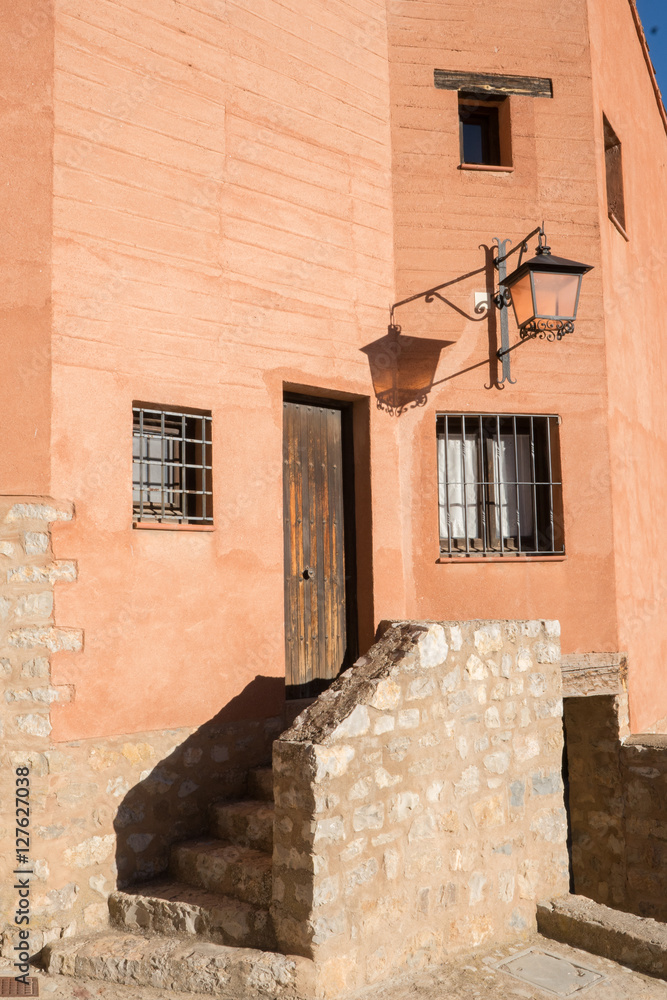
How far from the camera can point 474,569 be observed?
689cm

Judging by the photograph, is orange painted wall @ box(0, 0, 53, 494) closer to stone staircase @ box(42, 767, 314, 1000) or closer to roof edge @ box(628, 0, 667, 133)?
stone staircase @ box(42, 767, 314, 1000)

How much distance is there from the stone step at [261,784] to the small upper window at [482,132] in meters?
5.21

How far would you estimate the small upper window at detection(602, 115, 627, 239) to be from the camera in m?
8.23

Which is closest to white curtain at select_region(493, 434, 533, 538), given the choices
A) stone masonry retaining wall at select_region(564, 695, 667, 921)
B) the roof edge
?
stone masonry retaining wall at select_region(564, 695, 667, 921)

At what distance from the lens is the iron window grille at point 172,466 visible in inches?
217

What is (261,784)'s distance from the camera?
17.8 ft

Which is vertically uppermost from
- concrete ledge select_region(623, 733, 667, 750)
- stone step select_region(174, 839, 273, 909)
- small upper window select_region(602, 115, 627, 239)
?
small upper window select_region(602, 115, 627, 239)

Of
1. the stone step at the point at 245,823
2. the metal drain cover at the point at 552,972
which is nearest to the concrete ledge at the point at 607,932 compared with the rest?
the metal drain cover at the point at 552,972

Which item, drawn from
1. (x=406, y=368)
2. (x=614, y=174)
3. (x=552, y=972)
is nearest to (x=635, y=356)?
(x=614, y=174)

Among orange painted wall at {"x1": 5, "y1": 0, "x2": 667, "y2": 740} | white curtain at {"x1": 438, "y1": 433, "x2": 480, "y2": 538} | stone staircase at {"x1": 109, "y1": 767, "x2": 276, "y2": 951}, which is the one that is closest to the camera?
stone staircase at {"x1": 109, "y1": 767, "x2": 276, "y2": 951}

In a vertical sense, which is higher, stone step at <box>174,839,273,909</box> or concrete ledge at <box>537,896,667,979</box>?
stone step at <box>174,839,273,909</box>

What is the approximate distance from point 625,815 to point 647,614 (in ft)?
5.89

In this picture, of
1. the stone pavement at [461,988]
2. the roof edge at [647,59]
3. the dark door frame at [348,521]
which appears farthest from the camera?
the roof edge at [647,59]

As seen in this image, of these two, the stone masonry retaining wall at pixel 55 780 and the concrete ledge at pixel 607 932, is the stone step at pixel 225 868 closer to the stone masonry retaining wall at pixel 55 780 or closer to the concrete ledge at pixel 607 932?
the stone masonry retaining wall at pixel 55 780
